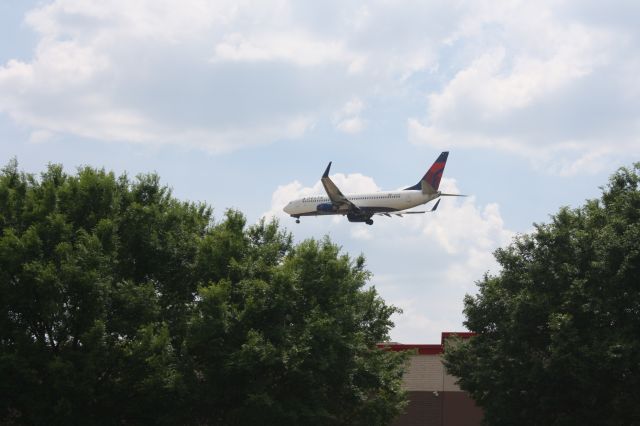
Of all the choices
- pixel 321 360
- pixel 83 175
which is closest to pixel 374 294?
pixel 321 360

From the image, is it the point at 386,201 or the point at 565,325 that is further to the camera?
the point at 386,201

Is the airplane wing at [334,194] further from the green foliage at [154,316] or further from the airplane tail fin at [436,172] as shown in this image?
the green foliage at [154,316]

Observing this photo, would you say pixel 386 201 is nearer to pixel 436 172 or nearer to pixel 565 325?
pixel 436 172

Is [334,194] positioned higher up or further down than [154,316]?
higher up

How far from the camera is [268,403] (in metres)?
34.5

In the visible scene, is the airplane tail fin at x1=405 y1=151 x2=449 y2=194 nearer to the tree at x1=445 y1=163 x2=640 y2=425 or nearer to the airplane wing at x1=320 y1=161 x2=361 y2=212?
the airplane wing at x1=320 y1=161 x2=361 y2=212

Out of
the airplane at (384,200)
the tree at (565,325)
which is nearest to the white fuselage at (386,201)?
the airplane at (384,200)

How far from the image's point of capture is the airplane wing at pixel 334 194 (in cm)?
6831

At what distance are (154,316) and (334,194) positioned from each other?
35.0 metres

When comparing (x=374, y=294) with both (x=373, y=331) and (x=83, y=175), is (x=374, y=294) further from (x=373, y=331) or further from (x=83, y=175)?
(x=83, y=175)

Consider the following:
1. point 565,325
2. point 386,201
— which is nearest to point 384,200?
point 386,201

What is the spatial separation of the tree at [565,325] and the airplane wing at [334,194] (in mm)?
25106

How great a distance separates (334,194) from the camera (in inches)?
2766

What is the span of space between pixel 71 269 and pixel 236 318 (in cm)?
665
